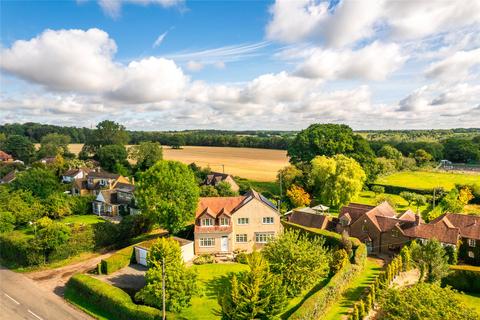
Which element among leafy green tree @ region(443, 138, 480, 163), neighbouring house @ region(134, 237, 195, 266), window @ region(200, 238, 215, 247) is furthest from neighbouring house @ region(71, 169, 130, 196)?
leafy green tree @ region(443, 138, 480, 163)

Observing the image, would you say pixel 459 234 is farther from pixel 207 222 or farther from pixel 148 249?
pixel 148 249

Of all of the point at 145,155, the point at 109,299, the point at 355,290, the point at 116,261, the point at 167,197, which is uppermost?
the point at 145,155

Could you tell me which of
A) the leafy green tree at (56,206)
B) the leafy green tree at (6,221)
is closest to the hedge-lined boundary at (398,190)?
the leafy green tree at (56,206)

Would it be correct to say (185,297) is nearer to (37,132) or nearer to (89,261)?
(89,261)

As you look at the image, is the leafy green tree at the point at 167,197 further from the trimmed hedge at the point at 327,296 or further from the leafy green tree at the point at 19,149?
the leafy green tree at the point at 19,149

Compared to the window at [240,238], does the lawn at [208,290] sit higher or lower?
lower

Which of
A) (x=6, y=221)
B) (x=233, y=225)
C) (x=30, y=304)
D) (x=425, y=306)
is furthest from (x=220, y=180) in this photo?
(x=425, y=306)
